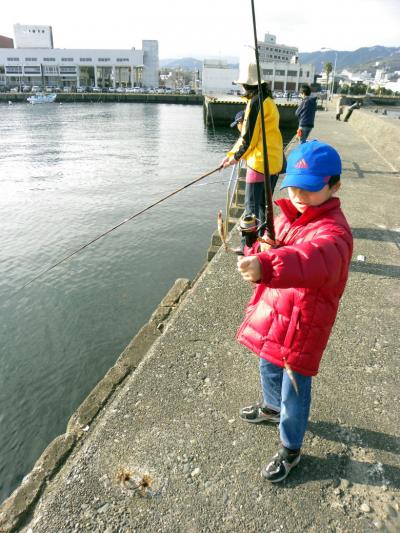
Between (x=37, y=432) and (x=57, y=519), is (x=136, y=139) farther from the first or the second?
(x=57, y=519)

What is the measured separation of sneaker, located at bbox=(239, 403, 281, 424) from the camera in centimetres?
235

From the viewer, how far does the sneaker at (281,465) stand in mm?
2016

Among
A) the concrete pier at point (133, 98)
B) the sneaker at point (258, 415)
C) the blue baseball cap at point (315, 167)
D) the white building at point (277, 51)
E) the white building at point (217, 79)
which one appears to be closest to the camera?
the blue baseball cap at point (315, 167)

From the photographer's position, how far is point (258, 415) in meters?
2.38

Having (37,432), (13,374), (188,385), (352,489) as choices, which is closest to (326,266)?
(352,489)

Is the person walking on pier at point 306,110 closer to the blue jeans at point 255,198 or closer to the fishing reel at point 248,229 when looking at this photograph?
the blue jeans at point 255,198

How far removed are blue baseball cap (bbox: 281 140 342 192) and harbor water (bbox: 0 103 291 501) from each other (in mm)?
3668

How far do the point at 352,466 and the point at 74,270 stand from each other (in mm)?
6576

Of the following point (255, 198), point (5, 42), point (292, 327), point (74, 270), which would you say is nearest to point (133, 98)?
point (74, 270)

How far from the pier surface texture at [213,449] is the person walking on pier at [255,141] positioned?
1478 millimetres

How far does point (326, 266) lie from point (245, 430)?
1274 millimetres

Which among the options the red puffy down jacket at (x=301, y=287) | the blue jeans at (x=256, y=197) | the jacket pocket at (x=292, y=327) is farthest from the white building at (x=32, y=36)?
the jacket pocket at (x=292, y=327)

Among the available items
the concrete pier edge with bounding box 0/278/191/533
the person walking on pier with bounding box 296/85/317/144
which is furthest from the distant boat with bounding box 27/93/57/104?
the concrete pier edge with bounding box 0/278/191/533

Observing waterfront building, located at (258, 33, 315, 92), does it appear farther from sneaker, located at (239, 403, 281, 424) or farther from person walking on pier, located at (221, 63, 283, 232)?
sneaker, located at (239, 403, 281, 424)
